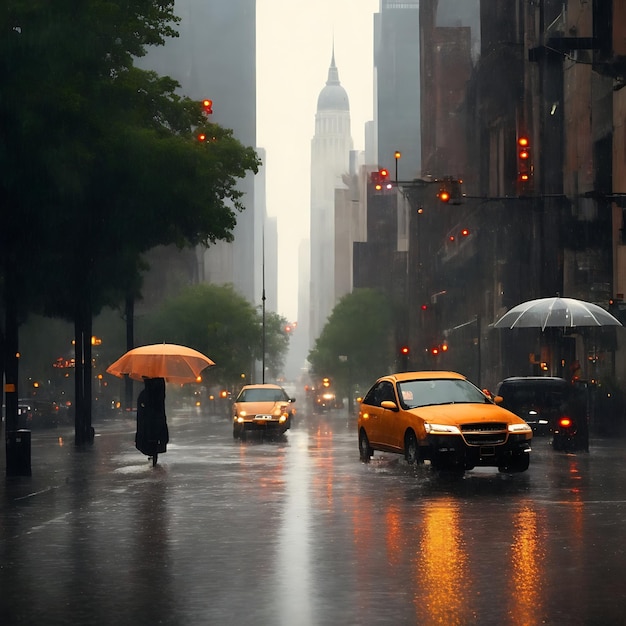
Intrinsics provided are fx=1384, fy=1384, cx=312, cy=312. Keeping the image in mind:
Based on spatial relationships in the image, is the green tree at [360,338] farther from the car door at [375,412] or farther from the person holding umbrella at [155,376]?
the car door at [375,412]

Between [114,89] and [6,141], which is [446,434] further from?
[114,89]

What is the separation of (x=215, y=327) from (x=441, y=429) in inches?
3276

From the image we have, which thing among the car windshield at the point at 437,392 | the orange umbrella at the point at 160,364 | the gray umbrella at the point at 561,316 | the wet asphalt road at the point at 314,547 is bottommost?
the wet asphalt road at the point at 314,547

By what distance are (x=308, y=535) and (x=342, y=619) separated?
4793 millimetres

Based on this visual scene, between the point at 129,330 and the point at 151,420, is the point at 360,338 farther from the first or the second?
the point at 151,420

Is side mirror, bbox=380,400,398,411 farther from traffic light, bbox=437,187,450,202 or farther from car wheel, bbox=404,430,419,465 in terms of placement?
traffic light, bbox=437,187,450,202

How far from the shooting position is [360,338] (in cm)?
13250

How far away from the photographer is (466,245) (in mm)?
100188

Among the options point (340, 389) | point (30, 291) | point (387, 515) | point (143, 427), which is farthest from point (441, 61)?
point (387, 515)

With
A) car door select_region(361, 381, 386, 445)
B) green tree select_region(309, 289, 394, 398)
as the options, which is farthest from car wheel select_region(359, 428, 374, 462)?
green tree select_region(309, 289, 394, 398)

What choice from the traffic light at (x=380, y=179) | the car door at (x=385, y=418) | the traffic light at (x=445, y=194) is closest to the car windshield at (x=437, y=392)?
the car door at (x=385, y=418)

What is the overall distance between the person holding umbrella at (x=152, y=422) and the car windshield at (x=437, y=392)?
188 inches

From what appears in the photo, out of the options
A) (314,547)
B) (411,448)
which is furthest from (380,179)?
(314,547)

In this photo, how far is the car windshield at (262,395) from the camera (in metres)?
41.8
